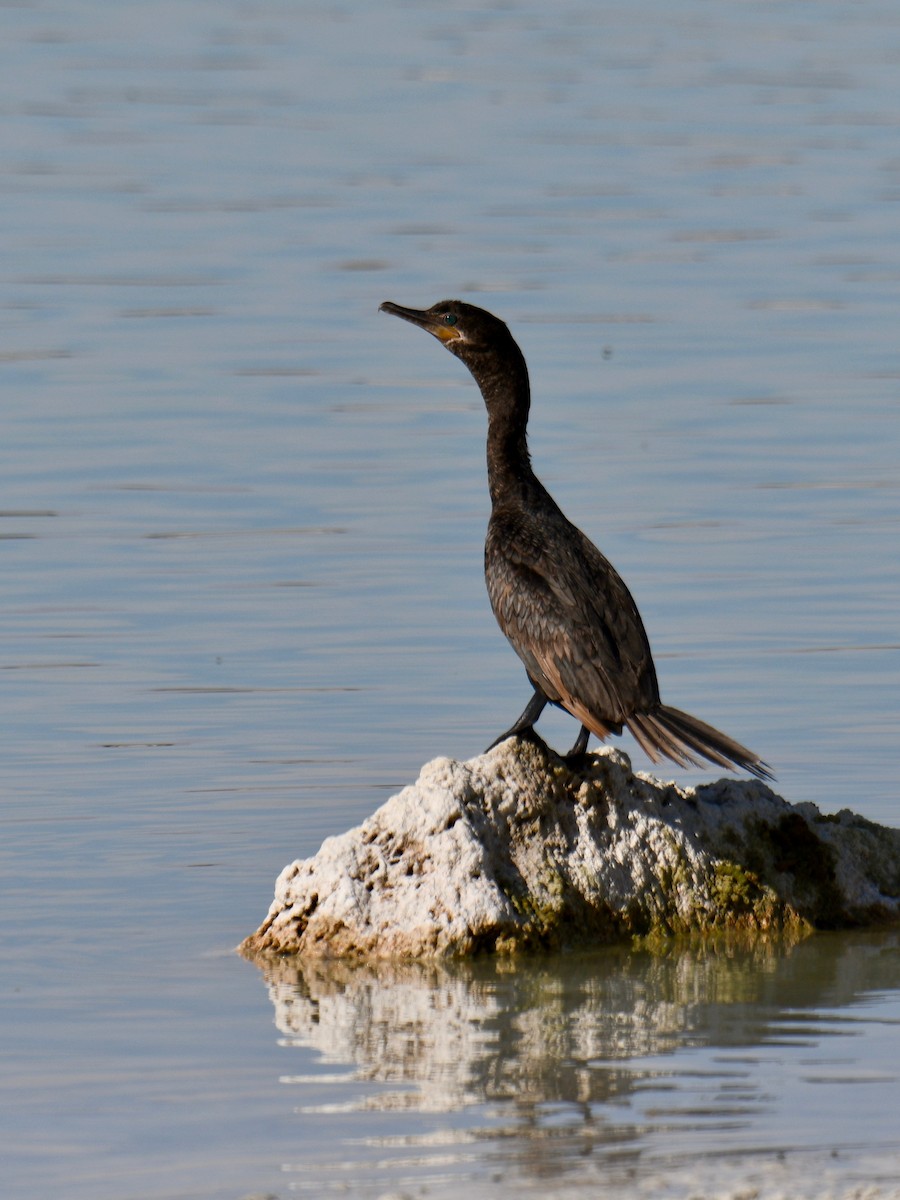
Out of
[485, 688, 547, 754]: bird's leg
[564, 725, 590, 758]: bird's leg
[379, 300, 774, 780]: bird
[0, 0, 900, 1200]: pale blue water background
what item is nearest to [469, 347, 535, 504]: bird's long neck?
[379, 300, 774, 780]: bird

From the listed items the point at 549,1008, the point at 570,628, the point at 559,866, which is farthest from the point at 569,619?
the point at 549,1008

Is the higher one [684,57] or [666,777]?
[684,57]

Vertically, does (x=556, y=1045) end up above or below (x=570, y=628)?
below

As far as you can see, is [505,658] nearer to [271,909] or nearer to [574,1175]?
[271,909]

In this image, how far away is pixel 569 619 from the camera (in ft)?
25.9

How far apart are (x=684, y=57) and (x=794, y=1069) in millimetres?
27814

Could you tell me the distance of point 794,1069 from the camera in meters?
6.43

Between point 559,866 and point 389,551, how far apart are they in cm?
577

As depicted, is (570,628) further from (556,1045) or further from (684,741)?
(556,1045)

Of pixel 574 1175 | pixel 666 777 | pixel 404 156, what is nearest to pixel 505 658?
pixel 666 777

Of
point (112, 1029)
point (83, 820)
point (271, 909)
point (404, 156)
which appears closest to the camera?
point (112, 1029)

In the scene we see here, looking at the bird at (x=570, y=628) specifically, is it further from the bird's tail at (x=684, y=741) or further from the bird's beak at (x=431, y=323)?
the bird's beak at (x=431, y=323)

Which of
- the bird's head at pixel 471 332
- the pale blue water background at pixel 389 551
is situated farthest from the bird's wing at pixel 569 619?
the pale blue water background at pixel 389 551

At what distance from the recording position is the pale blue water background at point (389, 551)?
6.25m
